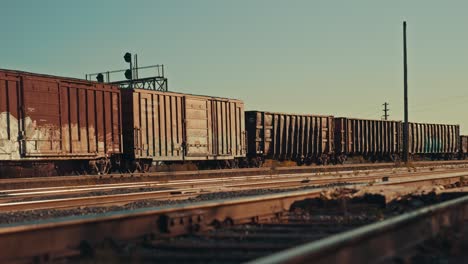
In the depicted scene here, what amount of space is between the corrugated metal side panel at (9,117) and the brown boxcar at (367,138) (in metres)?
23.6

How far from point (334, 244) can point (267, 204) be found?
373cm

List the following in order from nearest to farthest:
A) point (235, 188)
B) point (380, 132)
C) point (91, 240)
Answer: point (91, 240) < point (235, 188) < point (380, 132)

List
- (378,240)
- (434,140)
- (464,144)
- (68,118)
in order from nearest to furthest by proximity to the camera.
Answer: (378,240), (68,118), (434,140), (464,144)

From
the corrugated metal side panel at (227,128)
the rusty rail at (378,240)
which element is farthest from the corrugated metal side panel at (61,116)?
the rusty rail at (378,240)

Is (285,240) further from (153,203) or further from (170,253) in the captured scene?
(153,203)

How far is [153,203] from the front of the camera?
11.0m

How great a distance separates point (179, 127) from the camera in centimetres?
2633

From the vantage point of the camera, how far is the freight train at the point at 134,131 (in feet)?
64.4

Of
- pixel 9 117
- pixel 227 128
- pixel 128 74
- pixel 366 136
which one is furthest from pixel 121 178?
pixel 128 74

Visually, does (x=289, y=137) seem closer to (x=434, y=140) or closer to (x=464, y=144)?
(x=434, y=140)

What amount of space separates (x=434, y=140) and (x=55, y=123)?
35.5m

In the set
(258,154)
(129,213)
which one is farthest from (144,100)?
(129,213)

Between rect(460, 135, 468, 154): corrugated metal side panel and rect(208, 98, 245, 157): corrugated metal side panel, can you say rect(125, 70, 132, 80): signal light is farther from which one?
rect(460, 135, 468, 154): corrugated metal side panel

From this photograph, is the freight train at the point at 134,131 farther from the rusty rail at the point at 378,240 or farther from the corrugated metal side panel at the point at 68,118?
the rusty rail at the point at 378,240
